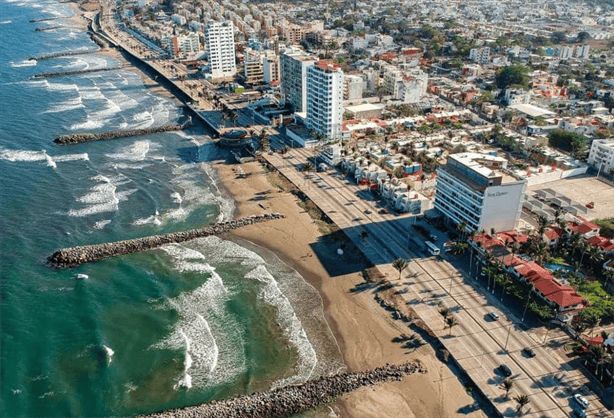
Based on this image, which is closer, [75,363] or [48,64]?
[75,363]

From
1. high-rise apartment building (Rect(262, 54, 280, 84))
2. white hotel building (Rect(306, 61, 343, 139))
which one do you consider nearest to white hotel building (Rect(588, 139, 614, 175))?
white hotel building (Rect(306, 61, 343, 139))

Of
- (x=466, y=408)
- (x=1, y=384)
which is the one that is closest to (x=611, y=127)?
(x=466, y=408)

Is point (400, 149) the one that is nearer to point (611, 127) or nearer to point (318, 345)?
point (611, 127)

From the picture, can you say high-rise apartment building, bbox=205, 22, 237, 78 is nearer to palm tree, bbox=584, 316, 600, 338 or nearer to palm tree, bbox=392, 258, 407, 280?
palm tree, bbox=392, 258, 407, 280

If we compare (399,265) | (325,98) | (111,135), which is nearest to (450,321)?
(399,265)

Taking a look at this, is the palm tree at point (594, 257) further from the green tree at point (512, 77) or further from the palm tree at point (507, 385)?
the green tree at point (512, 77)
